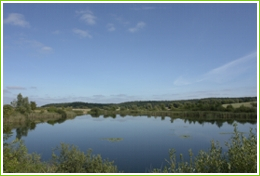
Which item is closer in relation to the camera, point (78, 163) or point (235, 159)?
point (235, 159)

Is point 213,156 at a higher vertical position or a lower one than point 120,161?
higher

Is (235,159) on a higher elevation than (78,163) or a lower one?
higher

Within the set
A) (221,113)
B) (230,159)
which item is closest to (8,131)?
(230,159)

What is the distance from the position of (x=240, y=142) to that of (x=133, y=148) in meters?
11.5

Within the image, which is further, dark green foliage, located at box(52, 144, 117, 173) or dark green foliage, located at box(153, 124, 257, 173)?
dark green foliage, located at box(52, 144, 117, 173)

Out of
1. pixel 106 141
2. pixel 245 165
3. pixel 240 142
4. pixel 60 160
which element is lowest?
pixel 106 141

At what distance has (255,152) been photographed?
341cm

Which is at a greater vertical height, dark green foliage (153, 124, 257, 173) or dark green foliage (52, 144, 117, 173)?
dark green foliage (153, 124, 257, 173)

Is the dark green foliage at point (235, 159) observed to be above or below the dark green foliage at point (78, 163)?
above

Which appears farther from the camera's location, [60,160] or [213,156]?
[60,160]

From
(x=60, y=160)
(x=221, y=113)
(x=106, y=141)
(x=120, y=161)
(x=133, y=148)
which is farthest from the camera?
(x=221, y=113)

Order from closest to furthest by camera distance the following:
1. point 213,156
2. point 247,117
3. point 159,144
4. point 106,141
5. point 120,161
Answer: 1. point 213,156
2. point 120,161
3. point 159,144
4. point 106,141
5. point 247,117

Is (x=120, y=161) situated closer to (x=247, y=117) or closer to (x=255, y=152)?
(x=255, y=152)

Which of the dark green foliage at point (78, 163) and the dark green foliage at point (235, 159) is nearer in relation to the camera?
the dark green foliage at point (235, 159)
